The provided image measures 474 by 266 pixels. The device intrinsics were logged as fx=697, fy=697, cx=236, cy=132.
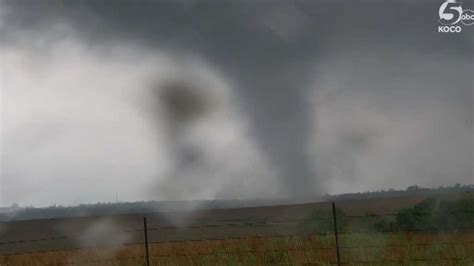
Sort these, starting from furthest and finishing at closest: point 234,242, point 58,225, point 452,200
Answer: point 58,225
point 452,200
point 234,242

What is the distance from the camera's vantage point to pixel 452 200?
116 ft

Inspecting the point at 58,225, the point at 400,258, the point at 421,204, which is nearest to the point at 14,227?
the point at 58,225

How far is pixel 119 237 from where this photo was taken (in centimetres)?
2386

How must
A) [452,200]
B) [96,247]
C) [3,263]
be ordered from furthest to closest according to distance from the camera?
[452,200] → [96,247] → [3,263]

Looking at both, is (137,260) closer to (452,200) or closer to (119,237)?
(119,237)

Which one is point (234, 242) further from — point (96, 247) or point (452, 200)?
point (452, 200)

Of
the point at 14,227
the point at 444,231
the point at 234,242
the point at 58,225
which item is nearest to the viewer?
the point at 234,242

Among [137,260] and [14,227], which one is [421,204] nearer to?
[137,260]

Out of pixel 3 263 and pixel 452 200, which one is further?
pixel 452 200

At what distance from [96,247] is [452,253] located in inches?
442

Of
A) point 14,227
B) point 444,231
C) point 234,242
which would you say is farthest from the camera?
point 14,227

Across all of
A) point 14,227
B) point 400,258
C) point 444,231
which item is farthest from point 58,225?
point 400,258

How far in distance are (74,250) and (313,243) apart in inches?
321

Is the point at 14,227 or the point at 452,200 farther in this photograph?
the point at 14,227
